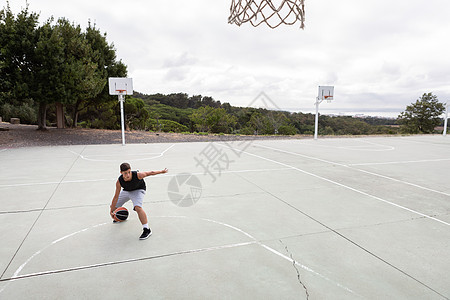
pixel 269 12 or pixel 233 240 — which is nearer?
pixel 233 240

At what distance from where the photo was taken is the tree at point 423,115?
33594 millimetres

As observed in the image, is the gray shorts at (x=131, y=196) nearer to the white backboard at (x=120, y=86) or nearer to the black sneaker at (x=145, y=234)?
the black sneaker at (x=145, y=234)

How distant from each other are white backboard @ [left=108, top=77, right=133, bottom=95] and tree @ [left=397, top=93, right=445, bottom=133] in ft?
115

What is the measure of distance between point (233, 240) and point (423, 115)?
Answer: 3999 centimetres

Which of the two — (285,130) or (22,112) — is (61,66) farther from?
(285,130)

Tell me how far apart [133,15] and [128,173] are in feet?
37.5

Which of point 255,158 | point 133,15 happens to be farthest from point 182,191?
point 133,15

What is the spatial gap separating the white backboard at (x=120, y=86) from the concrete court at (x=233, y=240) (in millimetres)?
8212

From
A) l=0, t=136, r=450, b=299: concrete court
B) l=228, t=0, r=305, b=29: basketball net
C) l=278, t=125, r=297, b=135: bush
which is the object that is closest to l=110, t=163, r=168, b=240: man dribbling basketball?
l=0, t=136, r=450, b=299: concrete court

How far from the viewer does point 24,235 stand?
Answer: 356cm

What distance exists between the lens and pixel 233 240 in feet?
11.3

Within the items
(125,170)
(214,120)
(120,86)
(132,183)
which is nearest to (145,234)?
(132,183)

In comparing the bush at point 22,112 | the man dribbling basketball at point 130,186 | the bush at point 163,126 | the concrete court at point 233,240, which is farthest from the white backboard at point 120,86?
the bush at point 163,126

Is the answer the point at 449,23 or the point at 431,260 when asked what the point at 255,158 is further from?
the point at 449,23
